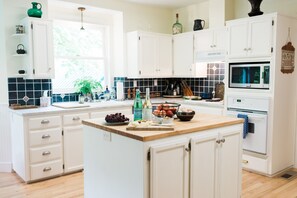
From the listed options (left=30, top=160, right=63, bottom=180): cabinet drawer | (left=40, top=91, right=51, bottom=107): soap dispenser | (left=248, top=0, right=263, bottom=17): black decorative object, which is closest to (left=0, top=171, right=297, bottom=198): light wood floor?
(left=30, top=160, right=63, bottom=180): cabinet drawer

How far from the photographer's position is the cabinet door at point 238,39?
12.4 feet

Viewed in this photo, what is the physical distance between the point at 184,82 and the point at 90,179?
3.38 metres

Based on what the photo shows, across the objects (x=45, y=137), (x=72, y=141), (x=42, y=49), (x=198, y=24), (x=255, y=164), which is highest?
(x=198, y=24)

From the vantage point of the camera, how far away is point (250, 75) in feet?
12.4

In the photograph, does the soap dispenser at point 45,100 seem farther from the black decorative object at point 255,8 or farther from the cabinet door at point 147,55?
the black decorative object at point 255,8

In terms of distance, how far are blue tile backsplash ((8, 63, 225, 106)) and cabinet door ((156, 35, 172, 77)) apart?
378 mm

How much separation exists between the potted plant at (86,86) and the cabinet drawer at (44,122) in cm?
93

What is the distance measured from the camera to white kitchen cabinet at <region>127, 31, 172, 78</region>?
15.7ft

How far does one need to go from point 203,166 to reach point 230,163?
39cm

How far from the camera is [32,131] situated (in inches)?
135

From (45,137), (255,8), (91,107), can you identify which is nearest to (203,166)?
(91,107)

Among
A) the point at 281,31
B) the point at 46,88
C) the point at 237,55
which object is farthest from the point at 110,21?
the point at 281,31

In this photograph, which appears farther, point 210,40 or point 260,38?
point 210,40

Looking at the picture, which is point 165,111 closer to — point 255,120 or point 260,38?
point 255,120
